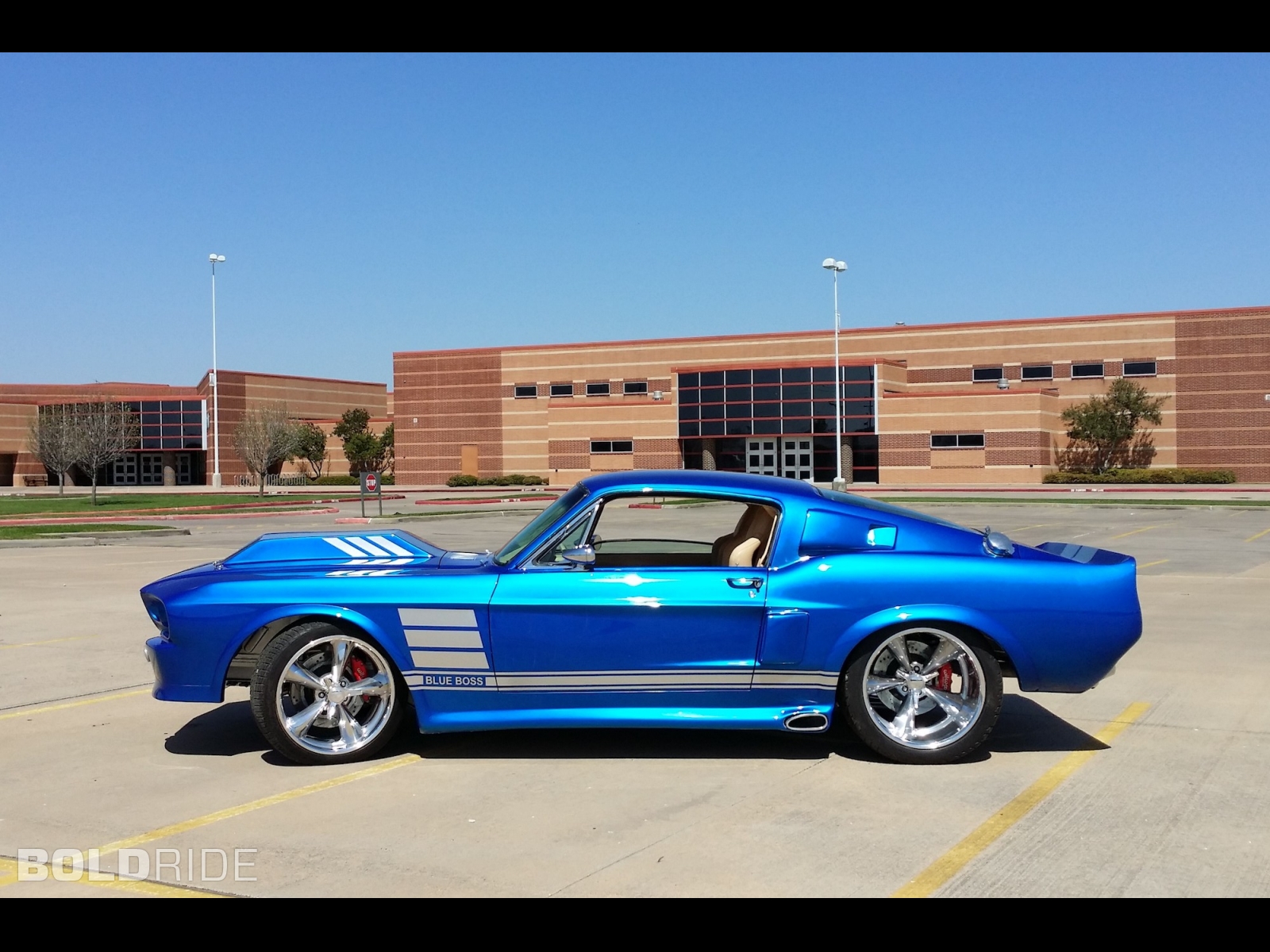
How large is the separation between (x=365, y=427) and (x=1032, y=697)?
266 ft

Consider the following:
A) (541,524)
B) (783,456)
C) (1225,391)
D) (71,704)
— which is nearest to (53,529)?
(71,704)

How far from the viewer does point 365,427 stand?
85812 mm

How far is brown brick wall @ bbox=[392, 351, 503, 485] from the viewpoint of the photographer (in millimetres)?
73500

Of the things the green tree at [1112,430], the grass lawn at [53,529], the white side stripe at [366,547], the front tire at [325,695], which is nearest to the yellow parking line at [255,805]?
the front tire at [325,695]

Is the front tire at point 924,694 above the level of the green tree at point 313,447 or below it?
below

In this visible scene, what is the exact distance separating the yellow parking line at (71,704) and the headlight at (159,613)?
5.20ft

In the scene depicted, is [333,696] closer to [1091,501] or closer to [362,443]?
[1091,501]

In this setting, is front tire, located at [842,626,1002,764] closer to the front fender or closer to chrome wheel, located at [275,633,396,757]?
the front fender

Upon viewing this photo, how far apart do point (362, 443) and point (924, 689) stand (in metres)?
80.4

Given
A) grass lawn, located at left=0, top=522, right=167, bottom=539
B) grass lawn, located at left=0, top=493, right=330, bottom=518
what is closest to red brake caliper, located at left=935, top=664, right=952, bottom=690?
grass lawn, located at left=0, top=522, right=167, bottom=539

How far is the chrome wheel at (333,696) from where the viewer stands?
5969mm

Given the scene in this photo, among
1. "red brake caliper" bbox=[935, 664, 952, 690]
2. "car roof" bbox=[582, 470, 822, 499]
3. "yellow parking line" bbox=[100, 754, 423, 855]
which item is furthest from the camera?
"car roof" bbox=[582, 470, 822, 499]

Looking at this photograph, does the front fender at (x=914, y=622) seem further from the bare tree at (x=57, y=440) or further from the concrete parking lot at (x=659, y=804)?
the bare tree at (x=57, y=440)

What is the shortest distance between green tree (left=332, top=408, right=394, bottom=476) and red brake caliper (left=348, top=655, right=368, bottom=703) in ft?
259
